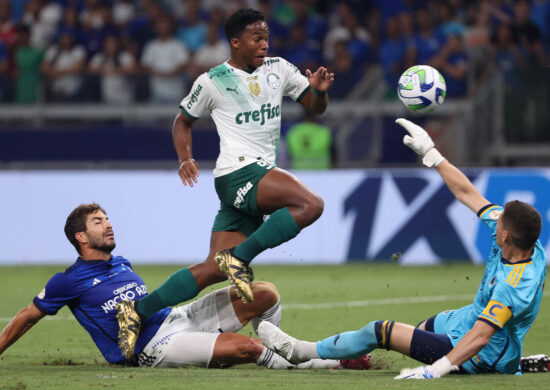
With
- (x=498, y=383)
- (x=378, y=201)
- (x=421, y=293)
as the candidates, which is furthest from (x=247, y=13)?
(x=378, y=201)

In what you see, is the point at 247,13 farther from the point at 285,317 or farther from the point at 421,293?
the point at 421,293

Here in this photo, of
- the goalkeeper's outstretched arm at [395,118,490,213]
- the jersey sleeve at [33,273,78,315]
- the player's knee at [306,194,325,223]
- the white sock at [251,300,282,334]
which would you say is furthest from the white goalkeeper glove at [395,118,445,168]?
the jersey sleeve at [33,273,78,315]

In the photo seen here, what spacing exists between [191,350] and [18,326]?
116 centimetres

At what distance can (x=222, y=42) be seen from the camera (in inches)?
649

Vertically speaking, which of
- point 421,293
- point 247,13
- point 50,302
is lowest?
point 421,293

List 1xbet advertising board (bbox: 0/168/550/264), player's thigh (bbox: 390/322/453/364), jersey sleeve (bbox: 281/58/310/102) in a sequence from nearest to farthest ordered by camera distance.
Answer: player's thigh (bbox: 390/322/453/364)
jersey sleeve (bbox: 281/58/310/102)
1xbet advertising board (bbox: 0/168/550/264)

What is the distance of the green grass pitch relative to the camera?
5648mm

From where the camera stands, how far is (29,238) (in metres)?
14.2

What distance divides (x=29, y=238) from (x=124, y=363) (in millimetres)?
7976

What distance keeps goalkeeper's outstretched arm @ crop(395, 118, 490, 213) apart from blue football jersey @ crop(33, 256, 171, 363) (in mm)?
2177

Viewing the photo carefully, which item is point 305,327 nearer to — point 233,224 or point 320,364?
point 233,224

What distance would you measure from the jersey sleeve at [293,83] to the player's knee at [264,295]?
4.94 ft

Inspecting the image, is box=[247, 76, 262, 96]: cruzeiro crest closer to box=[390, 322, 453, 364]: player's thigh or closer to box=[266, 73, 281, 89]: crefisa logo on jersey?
box=[266, 73, 281, 89]: crefisa logo on jersey

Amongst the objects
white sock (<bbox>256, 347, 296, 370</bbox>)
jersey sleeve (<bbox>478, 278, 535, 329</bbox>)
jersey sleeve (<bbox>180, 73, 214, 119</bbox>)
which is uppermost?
jersey sleeve (<bbox>180, 73, 214, 119</bbox>)
